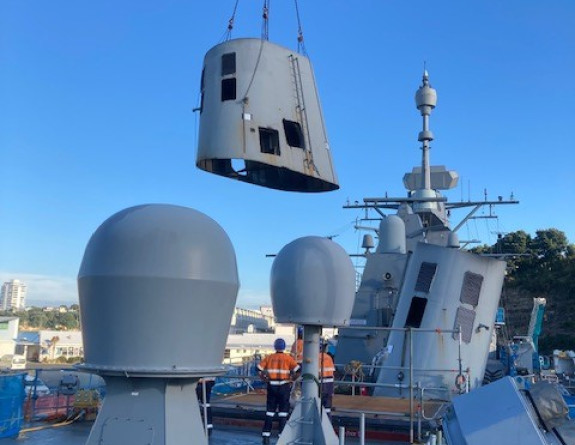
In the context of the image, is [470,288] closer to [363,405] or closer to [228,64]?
[363,405]

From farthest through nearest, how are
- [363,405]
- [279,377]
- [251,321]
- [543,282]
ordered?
[251,321] → [543,282] → [363,405] → [279,377]

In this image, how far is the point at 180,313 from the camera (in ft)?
11.4

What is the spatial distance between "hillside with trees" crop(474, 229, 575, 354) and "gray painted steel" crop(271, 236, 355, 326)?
131ft

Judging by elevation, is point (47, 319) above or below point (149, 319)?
below

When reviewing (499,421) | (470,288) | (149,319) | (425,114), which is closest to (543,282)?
(425,114)

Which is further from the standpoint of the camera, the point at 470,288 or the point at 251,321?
the point at 251,321

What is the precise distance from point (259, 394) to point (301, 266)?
6302 mm

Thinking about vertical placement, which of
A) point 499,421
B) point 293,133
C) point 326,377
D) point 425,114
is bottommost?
point 326,377

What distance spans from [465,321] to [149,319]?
9.94 meters

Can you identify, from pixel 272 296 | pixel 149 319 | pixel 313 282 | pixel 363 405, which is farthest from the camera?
pixel 363 405

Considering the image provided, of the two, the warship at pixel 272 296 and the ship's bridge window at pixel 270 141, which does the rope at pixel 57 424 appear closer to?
the warship at pixel 272 296

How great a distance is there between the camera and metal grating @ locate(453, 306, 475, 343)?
39.7 ft

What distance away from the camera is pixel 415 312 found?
12477 mm

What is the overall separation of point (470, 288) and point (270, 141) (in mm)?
6408
